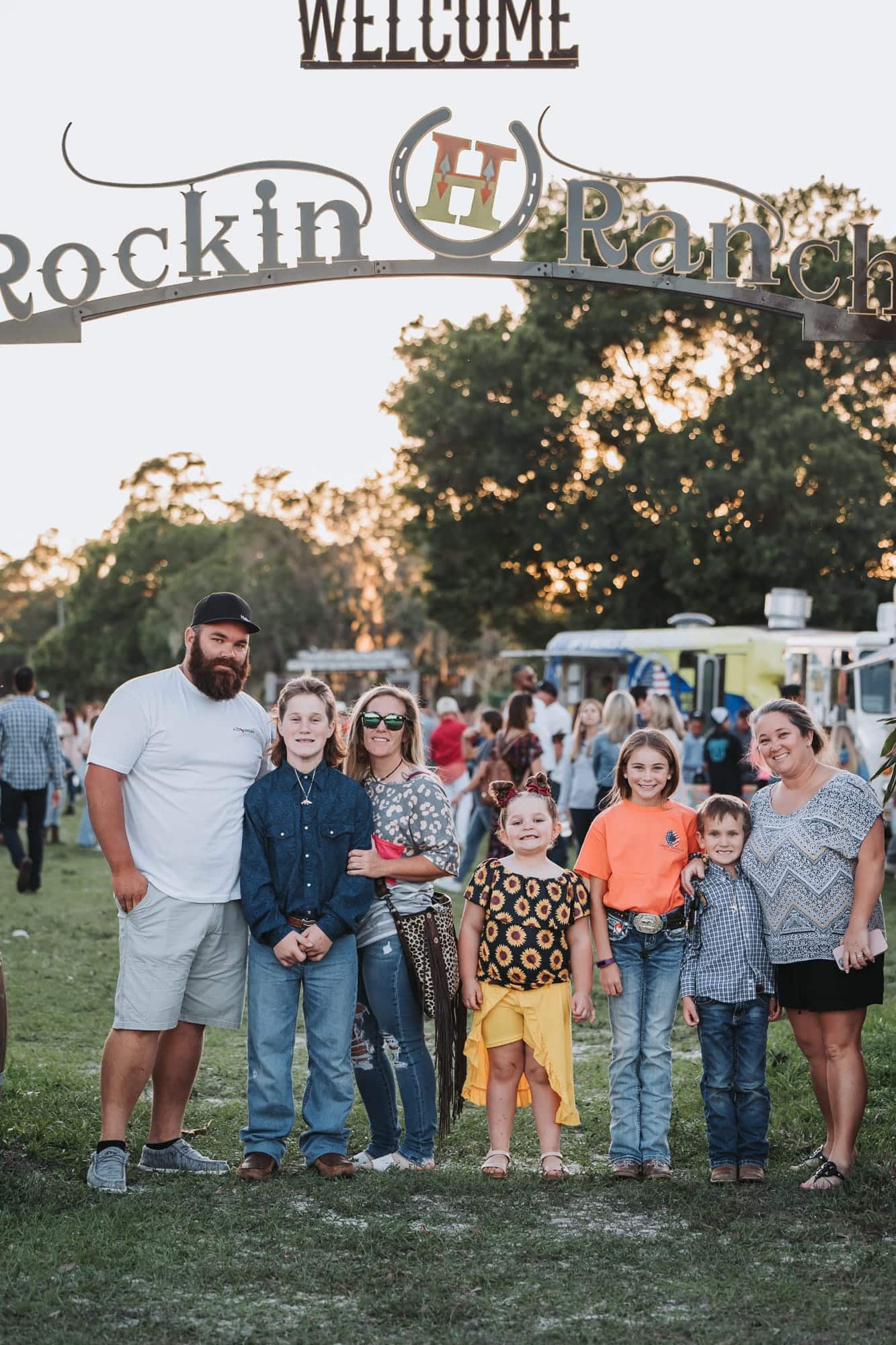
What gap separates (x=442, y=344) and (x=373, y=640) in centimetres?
2486

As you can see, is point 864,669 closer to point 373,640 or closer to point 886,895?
point 886,895

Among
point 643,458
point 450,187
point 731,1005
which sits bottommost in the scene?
point 731,1005

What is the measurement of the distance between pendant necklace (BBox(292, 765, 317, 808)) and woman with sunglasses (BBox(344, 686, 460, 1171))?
237 millimetres

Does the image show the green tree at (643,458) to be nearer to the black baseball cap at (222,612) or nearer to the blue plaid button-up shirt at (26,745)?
the blue plaid button-up shirt at (26,745)

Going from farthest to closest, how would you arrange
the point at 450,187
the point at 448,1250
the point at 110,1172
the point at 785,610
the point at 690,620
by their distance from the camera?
the point at 690,620, the point at 785,610, the point at 450,187, the point at 110,1172, the point at 448,1250

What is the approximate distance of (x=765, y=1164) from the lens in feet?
18.9

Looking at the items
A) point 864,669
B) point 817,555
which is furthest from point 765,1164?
point 817,555

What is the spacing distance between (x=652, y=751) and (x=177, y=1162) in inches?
87.8

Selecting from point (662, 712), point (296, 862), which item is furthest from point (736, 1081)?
point (662, 712)

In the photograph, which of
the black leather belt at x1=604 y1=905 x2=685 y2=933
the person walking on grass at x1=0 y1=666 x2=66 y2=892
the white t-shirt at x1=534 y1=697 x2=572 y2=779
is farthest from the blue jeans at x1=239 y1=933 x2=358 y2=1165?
the person walking on grass at x1=0 y1=666 x2=66 y2=892

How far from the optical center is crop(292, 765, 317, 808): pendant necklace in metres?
5.43

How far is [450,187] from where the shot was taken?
6129 millimetres

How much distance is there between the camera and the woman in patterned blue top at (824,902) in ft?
17.8

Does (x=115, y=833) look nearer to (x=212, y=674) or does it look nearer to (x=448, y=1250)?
(x=212, y=674)
